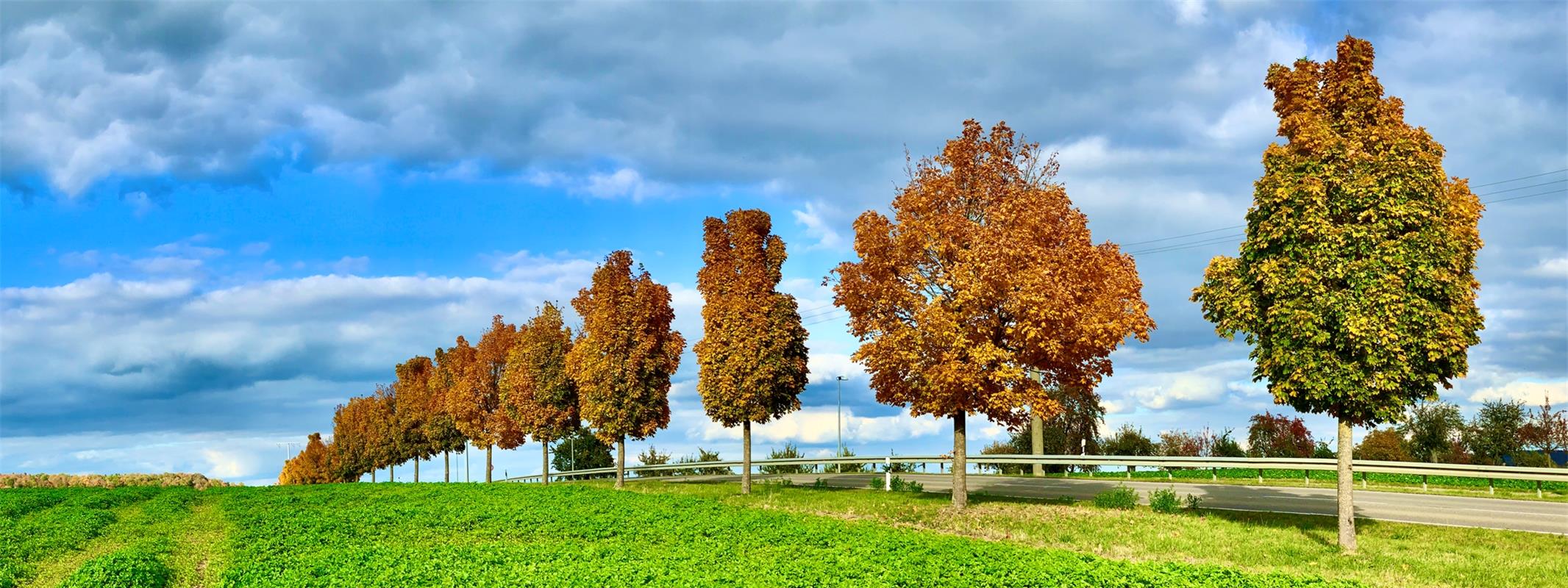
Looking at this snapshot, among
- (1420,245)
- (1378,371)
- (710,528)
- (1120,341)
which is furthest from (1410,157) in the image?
(710,528)

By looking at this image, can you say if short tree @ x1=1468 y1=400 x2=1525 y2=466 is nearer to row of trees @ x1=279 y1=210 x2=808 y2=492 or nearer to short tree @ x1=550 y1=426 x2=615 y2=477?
row of trees @ x1=279 y1=210 x2=808 y2=492

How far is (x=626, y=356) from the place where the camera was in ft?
134

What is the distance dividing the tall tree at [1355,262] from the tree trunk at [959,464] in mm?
8260

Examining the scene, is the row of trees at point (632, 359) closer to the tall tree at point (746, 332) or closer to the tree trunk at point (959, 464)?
the tall tree at point (746, 332)

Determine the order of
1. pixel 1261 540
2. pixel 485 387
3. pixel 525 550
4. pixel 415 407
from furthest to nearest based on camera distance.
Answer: pixel 415 407 → pixel 485 387 → pixel 1261 540 → pixel 525 550

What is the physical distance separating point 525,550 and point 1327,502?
2282 cm

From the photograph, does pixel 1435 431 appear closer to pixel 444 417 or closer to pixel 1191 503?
pixel 1191 503

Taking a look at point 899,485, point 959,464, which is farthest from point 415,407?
point 959,464

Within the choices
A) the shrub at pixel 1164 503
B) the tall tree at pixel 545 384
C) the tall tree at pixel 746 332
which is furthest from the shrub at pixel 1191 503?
the tall tree at pixel 545 384

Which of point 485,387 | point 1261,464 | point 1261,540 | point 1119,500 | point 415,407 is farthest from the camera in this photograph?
point 415,407

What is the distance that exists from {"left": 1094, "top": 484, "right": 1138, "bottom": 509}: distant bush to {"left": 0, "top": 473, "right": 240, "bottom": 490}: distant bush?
4973 cm

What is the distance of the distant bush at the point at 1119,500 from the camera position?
24.8 metres

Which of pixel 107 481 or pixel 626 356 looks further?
pixel 107 481

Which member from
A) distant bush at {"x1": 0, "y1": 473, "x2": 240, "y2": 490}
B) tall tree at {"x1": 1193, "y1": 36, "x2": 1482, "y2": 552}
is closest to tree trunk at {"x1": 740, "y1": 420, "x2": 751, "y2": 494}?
tall tree at {"x1": 1193, "y1": 36, "x2": 1482, "y2": 552}
